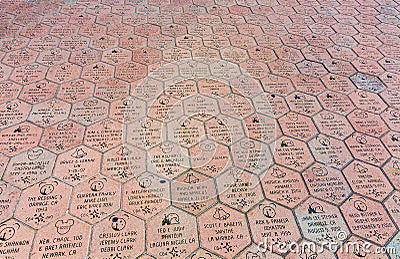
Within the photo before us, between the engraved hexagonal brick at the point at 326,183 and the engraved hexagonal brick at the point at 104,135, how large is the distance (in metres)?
1.41

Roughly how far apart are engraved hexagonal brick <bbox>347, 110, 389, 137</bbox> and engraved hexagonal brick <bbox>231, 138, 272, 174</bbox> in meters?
0.85

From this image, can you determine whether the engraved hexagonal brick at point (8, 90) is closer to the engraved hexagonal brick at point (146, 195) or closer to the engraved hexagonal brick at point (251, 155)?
the engraved hexagonal brick at point (146, 195)

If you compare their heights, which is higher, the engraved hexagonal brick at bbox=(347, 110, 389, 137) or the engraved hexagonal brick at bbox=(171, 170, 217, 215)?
the engraved hexagonal brick at bbox=(347, 110, 389, 137)

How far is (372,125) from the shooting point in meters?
2.64

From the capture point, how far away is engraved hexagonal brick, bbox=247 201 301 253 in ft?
6.14

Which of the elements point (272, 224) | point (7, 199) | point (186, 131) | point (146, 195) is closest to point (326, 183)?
point (272, 224)

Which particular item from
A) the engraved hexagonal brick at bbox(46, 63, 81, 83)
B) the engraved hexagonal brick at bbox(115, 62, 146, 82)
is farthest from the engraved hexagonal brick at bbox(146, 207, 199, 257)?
the engraved hexagonal brick at bbox(46, 63, 81, 83)

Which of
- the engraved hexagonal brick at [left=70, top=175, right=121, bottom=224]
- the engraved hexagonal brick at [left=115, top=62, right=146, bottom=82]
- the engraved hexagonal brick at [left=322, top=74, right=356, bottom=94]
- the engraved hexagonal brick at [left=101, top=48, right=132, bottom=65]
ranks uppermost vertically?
the engraved hexagonal brick at [left=322, top=74, right=356, bottom=94]

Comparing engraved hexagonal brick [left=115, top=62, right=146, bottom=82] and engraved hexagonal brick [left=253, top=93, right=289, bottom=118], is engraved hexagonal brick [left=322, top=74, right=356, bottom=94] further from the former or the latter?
engraved hexagonal brick [left=115, top=62, right=146, bottom=82]

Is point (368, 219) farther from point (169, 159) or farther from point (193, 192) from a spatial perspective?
point (169, 159)

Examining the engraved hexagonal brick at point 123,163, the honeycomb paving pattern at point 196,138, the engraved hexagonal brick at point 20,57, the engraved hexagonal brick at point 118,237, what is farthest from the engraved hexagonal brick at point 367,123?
the engraved hexagonal brick at point 20,57

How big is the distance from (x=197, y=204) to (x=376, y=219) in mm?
1116

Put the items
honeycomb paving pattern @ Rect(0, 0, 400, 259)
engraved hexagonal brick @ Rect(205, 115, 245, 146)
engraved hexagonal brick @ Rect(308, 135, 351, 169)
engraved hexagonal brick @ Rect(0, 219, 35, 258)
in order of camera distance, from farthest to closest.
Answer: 1. engraved hexagonal brick @ Rect(205, 115, 245, 146)
2. engraved hexagonal brick @ Rect(308, 135, 351, 169)
3. honeycomb paving pattern @ Rect(0, 0, 400, 259)
4. engraved hexagonal brick @ Rect(0, 219, 35, 258)

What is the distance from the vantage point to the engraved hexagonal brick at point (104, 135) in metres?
2.37
